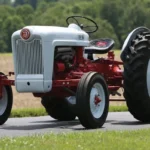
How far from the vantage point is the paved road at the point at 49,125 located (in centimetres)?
1057

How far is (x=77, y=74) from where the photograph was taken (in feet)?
38.0

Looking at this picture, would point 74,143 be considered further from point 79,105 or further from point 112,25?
point 112,25

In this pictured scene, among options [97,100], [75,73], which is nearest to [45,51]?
[75,73]

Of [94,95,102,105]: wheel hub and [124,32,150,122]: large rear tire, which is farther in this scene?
[124,32,150,122]: large rear tire

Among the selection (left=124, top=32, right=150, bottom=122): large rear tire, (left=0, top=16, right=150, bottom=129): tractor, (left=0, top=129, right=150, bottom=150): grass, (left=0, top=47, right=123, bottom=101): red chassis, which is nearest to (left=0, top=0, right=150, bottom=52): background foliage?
(left=0, top=47, right=123, bottom=101): red chassis

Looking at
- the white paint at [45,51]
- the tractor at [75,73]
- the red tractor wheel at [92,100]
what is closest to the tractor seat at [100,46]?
the tractor at [75,73]

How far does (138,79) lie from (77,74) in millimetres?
1099

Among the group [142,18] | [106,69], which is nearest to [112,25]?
[142,18]

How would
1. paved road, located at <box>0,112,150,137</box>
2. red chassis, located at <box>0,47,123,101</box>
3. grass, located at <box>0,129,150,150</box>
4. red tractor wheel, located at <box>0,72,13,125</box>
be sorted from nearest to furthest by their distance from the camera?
grass, located at <box>0,129,150,150</box> → paved road, located at <box>0,112,150,137</box> → red chassis, located at <box>0,47,123,101</box> → red tractor wheel, located at <box>0,72,13,125</box>

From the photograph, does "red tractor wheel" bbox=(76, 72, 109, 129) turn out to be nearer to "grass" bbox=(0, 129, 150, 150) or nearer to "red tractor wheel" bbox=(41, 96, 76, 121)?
"red tractor wheel" bbox=(41, 96, 76, 121)

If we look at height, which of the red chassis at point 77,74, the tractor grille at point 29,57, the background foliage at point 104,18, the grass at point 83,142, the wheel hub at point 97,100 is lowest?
the grass at point 83,142

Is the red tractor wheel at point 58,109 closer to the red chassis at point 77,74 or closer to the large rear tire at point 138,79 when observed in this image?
the red chassis at point 77,74

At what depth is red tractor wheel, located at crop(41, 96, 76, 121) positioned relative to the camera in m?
12.9

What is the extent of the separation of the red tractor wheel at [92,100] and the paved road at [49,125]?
20cm
